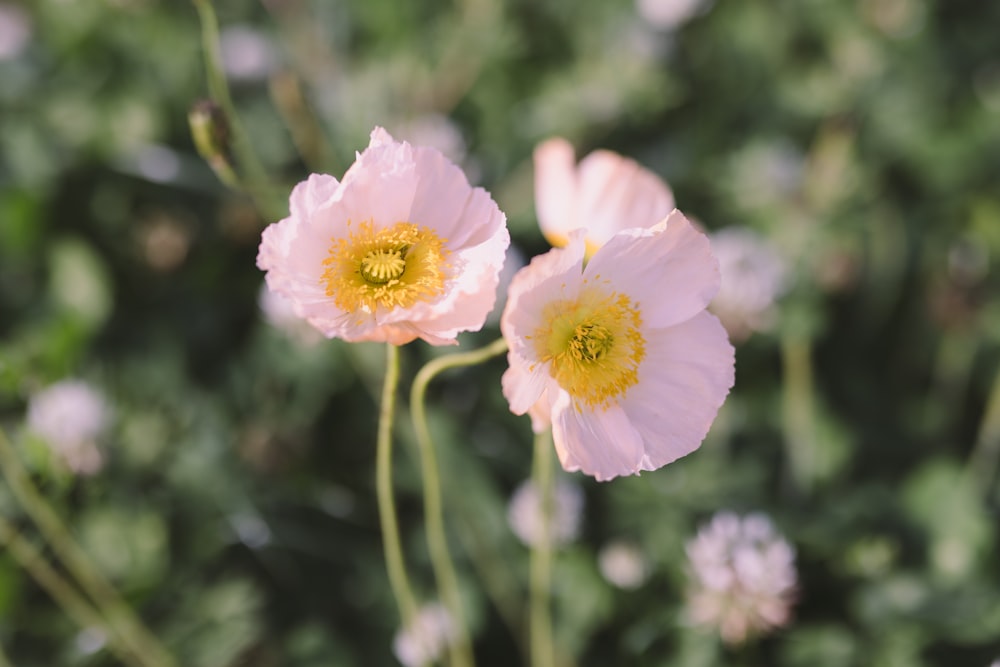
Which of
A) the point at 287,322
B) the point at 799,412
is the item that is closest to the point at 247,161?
the point at 287,322

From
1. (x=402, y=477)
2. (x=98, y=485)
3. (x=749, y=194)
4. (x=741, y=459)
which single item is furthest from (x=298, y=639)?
(x=749, y=194)

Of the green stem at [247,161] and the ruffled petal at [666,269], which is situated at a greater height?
the green stem at [247,161]

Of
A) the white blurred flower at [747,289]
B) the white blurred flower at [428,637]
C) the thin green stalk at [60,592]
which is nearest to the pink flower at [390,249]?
the white blurred flower at [428,637]

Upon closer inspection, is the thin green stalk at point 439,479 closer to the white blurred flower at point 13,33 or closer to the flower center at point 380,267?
the flower center at point 380,267

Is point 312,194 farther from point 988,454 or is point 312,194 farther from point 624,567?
point 988,454

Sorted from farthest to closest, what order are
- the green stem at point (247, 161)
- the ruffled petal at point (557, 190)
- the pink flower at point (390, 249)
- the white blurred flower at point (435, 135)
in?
the white blurred flower at point (435, 135) < the green stem at point (247, 161) < the ruffled petal at point (557, 190) < the pink flower at point (390, 249)
